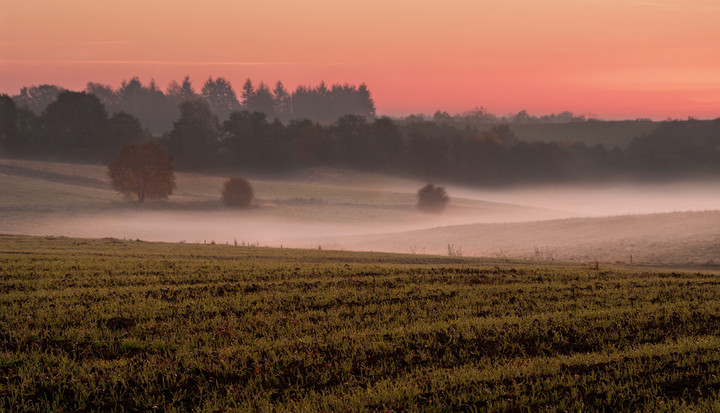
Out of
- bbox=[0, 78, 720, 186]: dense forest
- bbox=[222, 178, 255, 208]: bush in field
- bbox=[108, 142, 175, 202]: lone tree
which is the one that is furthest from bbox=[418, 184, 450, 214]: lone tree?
bbox=[0, 78, 720, 186]: dense forest

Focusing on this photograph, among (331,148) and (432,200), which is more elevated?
(331,148)

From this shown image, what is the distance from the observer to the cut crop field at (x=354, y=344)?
8.46m

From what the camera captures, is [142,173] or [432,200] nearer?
[142,173]

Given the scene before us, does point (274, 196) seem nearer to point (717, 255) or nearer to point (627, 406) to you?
point (717, 255)

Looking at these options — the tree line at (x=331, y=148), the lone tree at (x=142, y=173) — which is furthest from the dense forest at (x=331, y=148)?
the lone tree at (x=142, y=173)

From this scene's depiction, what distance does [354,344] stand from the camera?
35.2 feet

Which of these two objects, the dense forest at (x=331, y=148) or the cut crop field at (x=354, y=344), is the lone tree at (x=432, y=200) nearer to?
the dense forest at (x=331, y=148)

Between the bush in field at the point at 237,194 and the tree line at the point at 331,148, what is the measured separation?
40.5 m

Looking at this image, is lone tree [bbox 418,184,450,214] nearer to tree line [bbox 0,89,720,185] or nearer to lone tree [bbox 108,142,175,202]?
lone tree [bbox 108,142,175,202]

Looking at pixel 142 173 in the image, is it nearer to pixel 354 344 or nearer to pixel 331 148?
pixel 331 148

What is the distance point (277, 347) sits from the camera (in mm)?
10625

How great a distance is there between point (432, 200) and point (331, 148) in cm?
4550

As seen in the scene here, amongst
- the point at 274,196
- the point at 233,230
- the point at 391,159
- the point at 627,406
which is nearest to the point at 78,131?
the point at 274,196

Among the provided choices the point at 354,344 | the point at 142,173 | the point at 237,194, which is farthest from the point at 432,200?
the point at 354,344
